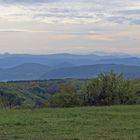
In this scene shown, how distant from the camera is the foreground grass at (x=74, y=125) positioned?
1586 cm

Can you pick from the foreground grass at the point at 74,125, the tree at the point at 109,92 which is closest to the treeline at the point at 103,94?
the tree at the point at 109,92

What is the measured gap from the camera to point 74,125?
18984mm

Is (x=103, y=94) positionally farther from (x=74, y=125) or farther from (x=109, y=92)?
(x=74, y=125)

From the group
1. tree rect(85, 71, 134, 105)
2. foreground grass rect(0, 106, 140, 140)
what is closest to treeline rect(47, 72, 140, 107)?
tree rect(85, 71, 134, 105)

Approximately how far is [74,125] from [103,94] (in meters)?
16.2

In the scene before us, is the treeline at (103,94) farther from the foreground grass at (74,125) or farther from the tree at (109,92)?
the foreground grass at (74,125)

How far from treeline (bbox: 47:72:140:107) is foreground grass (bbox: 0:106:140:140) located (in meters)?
9.88

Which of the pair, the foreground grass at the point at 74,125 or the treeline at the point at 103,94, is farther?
the treeline at the point at 103,94

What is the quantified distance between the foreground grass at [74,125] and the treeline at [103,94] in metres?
9.88

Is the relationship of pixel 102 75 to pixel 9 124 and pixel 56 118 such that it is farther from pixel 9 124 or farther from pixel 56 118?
pixel 9 124

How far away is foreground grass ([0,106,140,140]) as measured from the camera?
15.9 meters

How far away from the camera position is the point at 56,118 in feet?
70.9

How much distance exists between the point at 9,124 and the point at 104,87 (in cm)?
1737

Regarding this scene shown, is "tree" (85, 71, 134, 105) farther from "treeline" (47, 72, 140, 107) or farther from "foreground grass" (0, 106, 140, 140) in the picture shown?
"foreground grass" (0, 106, 140, 140)
